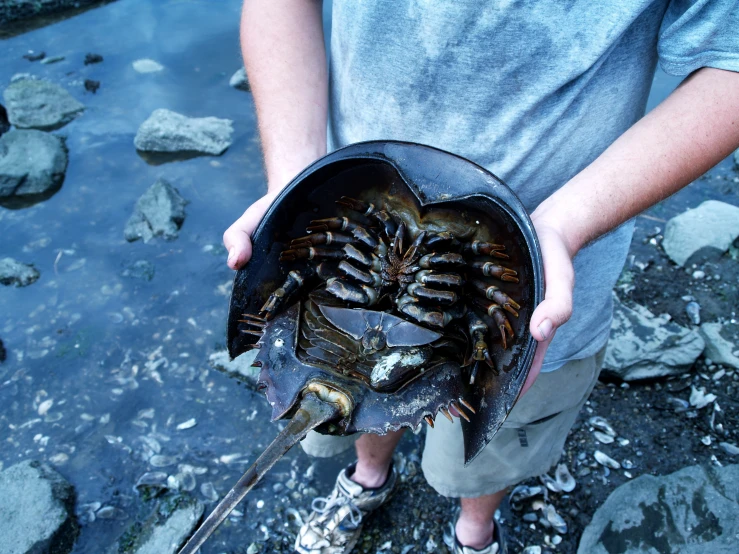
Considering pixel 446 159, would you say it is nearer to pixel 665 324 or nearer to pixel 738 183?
pixel 665 324

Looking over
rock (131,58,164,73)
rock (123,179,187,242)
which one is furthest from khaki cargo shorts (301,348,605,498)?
rock (131,58,164,73)

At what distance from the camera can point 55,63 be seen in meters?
4.77

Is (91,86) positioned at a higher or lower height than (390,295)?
lower

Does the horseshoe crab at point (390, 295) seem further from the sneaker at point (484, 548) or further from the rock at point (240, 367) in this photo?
the rock at point (240, 367)

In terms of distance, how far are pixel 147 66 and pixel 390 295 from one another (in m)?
4.09

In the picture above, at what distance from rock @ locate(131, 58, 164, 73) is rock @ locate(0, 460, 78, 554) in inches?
131

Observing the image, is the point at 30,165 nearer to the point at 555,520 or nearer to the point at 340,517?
the point at 340,517

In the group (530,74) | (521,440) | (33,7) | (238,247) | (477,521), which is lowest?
(477,521)

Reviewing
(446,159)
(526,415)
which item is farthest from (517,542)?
(446,159)

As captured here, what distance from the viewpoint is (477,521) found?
2100 mm

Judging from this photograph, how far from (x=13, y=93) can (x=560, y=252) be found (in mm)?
4390

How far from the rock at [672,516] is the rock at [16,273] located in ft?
9.48

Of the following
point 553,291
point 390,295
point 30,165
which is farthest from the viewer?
point 30,165

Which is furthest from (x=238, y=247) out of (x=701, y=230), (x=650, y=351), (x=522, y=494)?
(x=701, y=230)
